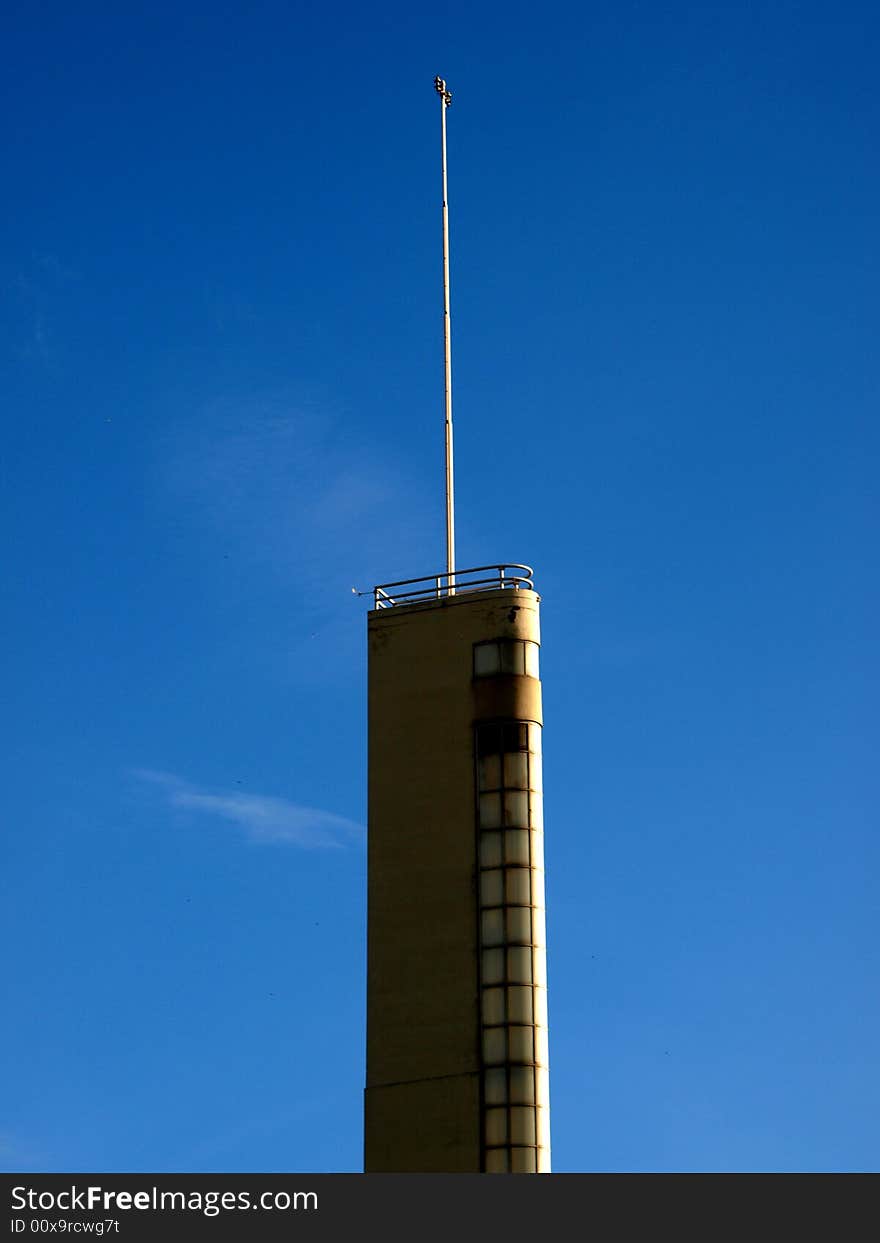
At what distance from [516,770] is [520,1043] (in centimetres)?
744

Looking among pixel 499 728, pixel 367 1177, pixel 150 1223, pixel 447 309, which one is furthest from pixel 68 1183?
pixel 447 309

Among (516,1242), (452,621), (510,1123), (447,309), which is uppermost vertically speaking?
(447,309)

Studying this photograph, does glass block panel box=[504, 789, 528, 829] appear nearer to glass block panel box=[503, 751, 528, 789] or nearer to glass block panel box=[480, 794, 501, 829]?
glass block panel box=[480, 794, 501, 829]

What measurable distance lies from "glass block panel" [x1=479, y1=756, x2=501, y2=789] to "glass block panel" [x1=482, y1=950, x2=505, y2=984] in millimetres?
4610

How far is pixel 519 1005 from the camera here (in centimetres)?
5853

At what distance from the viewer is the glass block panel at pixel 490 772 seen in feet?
200

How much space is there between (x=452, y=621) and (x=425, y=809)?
549 centimetres

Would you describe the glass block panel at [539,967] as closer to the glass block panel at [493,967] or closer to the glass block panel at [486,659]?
the glass block panel at [493,967]

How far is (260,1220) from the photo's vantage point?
146ft

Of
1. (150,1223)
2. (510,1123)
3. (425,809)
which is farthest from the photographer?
(425,809)

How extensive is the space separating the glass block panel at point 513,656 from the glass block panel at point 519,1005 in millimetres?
8918

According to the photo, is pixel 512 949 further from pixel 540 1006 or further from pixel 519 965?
pixel 540 1006

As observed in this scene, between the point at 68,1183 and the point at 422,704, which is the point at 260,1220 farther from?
the point at 422,704

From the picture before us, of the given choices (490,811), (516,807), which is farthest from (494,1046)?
(516,807)
